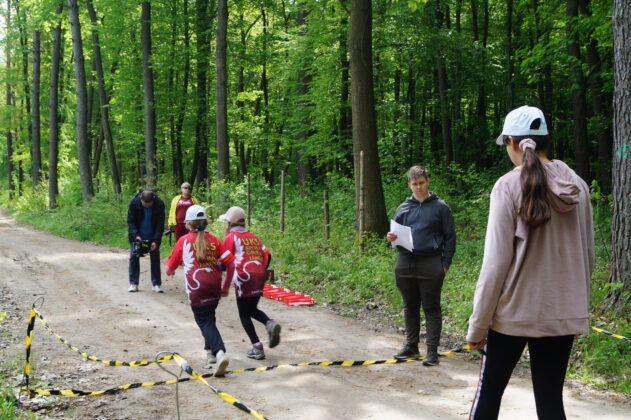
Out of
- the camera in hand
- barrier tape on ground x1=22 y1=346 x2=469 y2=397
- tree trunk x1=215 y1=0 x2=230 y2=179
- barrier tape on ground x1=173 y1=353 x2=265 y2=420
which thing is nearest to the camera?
barrier tape on ground x1=173 y1=353 x2=265 y2=420

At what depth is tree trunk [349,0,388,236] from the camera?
514 inches

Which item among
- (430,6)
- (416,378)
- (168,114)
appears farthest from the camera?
(168,114)

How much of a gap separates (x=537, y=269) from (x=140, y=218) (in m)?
10.1

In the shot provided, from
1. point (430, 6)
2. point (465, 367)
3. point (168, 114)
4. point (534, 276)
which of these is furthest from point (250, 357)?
point (168, 114)

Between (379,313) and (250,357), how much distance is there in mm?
3060

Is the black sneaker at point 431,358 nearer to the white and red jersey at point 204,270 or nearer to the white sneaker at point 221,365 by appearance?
the white sneaker at point 221,365

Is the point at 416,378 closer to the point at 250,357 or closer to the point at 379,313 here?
the point at 250,357

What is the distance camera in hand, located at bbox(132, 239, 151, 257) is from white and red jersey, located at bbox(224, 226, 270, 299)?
17.4ft

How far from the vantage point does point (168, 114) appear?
2933cm

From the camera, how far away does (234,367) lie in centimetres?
653

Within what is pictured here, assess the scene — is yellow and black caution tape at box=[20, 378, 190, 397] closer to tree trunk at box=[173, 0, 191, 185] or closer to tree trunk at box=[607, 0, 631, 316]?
tree trunk at box=[607, 0, 631, 316]

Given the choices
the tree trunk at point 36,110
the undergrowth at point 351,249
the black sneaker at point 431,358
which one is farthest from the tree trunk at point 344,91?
the tree trunk at point 36,110

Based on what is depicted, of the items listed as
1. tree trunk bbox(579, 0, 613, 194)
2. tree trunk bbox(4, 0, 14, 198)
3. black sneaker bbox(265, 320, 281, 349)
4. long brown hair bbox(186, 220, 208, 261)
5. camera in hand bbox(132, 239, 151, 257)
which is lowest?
black sneaker bbox(265, 320, 281, 349)

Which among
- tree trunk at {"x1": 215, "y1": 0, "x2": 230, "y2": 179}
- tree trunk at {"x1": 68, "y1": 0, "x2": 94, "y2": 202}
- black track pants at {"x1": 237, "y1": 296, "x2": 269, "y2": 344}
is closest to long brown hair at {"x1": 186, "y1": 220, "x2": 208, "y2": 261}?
black track pants at {"x1": 237, "y1": 296, "x2": 269, "y2": 344}
